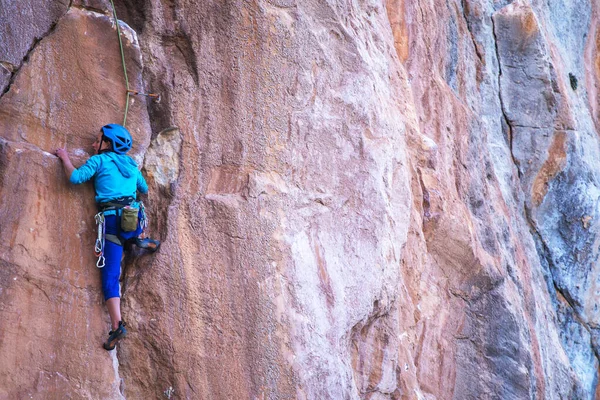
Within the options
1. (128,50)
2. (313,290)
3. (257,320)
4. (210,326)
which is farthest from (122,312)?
(128,50)

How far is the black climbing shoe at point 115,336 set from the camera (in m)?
5.06

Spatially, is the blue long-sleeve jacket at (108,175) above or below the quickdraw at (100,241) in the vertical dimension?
above

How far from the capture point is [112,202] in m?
5.22

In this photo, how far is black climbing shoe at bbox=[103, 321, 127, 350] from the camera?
5.06 metres

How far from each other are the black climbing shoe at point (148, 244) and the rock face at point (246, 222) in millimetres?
89

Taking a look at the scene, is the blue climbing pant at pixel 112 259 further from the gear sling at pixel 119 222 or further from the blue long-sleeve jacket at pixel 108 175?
the blue long-sleeve jacket at pixel 108 175

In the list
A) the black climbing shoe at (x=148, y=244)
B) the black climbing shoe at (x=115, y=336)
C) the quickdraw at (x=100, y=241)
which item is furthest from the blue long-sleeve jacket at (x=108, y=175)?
the black climbing shoe at (x=115, y=336)

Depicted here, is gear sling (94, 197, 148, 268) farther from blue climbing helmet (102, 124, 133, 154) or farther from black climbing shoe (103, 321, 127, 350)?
black climbing shoe (103, 321, 127, 350)

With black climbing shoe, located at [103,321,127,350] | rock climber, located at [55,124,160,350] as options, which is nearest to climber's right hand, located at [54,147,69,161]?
rock climber, located at [55,124,160,350]

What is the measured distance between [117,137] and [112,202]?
55 cm

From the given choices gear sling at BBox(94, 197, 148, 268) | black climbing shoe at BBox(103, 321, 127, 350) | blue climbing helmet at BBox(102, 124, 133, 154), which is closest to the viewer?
black climbing shoe at BBox(103, 321, 127, 350)

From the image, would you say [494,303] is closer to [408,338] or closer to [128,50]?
[408,338]

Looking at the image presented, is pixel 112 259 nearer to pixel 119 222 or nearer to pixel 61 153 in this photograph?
pixel 119 222

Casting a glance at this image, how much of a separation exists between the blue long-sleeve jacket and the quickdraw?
15 centimetres
